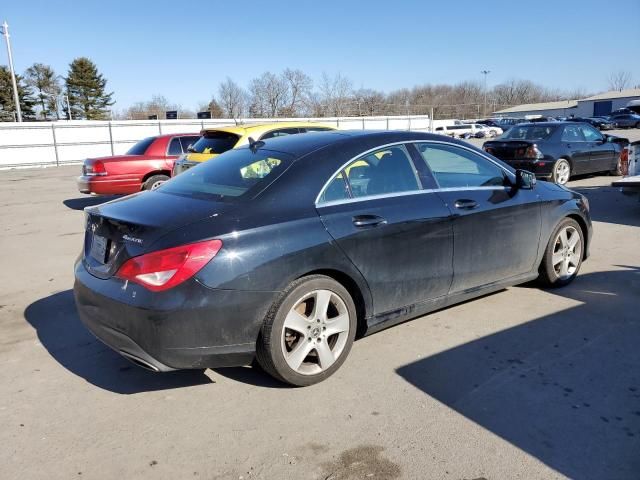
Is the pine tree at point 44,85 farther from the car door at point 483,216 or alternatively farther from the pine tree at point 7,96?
the car door at point 483,216

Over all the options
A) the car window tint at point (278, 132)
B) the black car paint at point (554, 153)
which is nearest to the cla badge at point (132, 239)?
the car window tint at point (278, 132)

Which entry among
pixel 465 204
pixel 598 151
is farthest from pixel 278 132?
pixel 598 151

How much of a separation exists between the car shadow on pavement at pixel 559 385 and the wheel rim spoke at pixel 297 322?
764 millimetres

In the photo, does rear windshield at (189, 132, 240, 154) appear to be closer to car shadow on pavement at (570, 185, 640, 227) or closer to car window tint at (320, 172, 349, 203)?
car window tint at (320, 172, 349, 203)

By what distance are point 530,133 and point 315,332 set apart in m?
10.9

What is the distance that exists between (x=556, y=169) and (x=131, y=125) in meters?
24.0

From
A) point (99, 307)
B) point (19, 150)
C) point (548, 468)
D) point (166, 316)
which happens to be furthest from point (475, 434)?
point (19, 150)

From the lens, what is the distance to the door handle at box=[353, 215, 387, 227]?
11.7ft

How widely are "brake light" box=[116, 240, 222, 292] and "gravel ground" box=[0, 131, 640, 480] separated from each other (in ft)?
2.70

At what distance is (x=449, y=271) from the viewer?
4090mm

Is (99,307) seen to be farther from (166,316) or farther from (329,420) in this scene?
→ (329,420)

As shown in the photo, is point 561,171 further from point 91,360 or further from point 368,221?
point 91,360

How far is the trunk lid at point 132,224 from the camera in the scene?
10.1 ft

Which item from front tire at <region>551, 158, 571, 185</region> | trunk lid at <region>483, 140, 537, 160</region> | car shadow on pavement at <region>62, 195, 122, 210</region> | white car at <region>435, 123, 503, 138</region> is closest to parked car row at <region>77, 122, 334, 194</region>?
car shadow on pavement at <region>62, 195, 122, 210</region>
